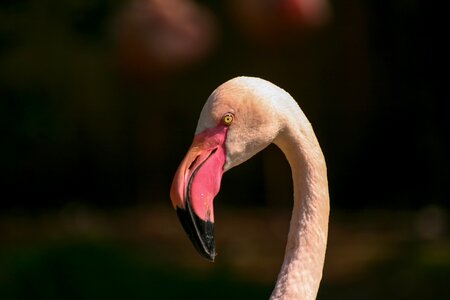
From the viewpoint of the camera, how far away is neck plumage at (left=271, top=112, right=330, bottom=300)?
271 centimetres

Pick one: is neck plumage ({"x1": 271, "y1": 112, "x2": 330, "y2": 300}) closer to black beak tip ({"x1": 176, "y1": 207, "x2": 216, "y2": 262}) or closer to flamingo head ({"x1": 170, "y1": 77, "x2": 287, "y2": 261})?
flamingo head ({"x1": 170, "y1": 77, "x2": 287, "y2": 261})

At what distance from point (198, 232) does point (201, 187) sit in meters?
0.11

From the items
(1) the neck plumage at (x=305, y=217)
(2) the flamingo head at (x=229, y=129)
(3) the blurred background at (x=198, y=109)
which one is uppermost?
(2) the flamingo head at (x=229, y=129)

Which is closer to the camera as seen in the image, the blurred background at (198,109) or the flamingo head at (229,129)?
the flamingo head at (229,129)

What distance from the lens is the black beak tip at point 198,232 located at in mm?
2508

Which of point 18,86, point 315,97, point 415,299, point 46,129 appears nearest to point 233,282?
point 415,299

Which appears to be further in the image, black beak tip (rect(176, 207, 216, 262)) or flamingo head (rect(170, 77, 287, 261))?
flamingo head (rect(170, 77, 287, 261))

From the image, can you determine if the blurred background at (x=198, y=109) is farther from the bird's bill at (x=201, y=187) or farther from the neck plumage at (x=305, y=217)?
the bird's bill at (x=201, y=187)

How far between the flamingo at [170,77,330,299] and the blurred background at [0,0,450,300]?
4802 millimetres

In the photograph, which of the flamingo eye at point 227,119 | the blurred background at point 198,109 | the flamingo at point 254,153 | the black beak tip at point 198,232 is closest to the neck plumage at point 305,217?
the flamingo at point 254,153

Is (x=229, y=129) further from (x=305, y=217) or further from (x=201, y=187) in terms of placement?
(x=305, y=217)

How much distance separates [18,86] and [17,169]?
2005mm

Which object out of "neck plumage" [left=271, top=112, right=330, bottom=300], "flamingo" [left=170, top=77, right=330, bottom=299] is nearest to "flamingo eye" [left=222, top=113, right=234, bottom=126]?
"flamingo" [left=170, top=77, right=330, bottom=299]

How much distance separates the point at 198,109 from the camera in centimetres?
1023
